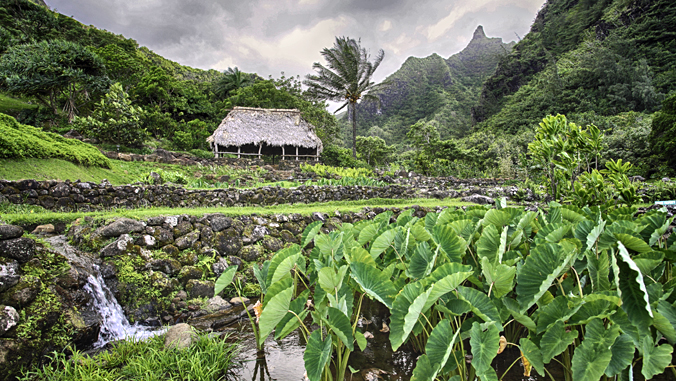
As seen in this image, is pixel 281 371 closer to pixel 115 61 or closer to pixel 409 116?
pixel 115 61

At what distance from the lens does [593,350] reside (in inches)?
58.0

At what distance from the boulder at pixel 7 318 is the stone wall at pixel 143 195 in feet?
→ 14.7

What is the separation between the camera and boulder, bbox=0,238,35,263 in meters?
2.95

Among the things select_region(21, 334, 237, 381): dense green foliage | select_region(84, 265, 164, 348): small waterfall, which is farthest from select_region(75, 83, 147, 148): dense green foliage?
select_region(21, 334, 237, 381): dense green foliage

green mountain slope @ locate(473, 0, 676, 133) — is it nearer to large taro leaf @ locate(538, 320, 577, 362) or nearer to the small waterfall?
large taro leaf @ locate(538, 320, 577, 362)

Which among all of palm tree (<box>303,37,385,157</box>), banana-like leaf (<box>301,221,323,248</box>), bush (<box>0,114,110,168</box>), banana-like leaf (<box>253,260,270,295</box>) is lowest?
banana-like leaf (<box>253,260,270,295</box>)

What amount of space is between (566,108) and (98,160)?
35.2 meters

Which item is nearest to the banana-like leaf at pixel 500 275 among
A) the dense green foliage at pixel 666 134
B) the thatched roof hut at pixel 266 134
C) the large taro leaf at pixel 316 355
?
the large taro leaf at pixel 316 355

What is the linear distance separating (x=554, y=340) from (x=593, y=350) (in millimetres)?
160

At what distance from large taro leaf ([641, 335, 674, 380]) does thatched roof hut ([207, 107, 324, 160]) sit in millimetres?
19496

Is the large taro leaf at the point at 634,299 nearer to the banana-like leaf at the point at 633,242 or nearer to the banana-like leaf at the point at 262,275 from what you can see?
the banana-like leaf at the point at 633,242

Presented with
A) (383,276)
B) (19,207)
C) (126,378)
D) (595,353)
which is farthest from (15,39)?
(595,353)

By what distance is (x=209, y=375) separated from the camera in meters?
2.37

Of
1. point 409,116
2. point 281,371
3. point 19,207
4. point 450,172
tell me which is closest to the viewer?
point 281,371
